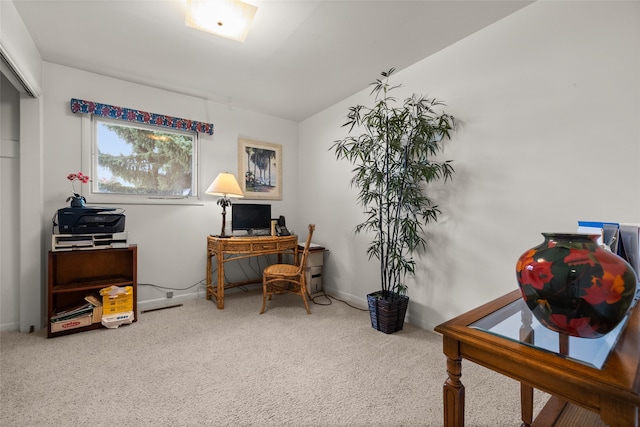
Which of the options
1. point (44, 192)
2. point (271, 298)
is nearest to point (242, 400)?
point (271, 298)

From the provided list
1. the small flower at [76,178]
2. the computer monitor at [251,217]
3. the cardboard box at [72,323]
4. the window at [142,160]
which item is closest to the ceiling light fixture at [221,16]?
the window at [142,160]

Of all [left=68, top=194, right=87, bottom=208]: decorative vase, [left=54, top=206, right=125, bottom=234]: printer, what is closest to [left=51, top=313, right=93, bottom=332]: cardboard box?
[left=54, top=206, right=125, bottom=234]: printer

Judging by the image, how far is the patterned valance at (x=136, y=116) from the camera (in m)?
2.67

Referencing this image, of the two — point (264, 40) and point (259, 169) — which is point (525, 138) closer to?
point (264, 40)

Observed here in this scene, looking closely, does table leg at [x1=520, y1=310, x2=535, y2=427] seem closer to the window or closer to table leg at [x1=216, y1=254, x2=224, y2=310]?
table leg at [x1=216, y1=254, x2=224, y2=310]

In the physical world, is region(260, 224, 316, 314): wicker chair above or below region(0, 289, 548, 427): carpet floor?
above

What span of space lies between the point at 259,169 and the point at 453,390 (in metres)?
3.49

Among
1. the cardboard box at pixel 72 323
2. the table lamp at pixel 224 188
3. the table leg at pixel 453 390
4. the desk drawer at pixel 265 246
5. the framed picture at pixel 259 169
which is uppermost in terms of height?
the framed picture at pixel 259 169

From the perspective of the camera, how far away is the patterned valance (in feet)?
Answer: 8.76

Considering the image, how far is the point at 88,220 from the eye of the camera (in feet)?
7.97

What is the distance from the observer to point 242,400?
1.55 metres

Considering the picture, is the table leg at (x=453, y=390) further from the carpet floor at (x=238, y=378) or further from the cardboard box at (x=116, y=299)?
the cardboard box at (x=116, y=299)

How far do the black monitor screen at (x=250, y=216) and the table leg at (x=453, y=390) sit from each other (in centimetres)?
292

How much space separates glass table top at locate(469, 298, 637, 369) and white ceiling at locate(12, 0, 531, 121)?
2019 millimetres
